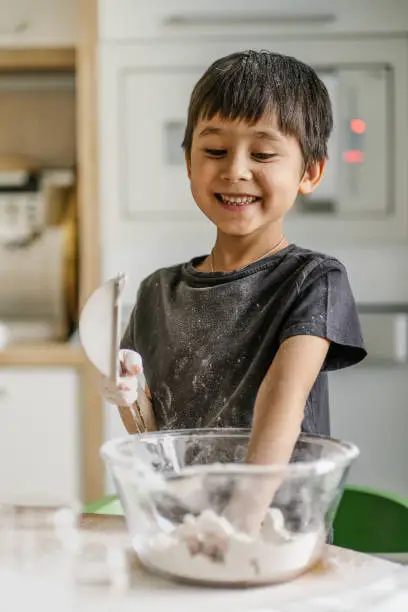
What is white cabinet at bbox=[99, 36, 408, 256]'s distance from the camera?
74.5 inches

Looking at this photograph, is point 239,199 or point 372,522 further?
point 372,522

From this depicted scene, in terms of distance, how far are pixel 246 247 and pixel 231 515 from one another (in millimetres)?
415

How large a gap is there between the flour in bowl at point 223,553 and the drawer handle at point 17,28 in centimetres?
186

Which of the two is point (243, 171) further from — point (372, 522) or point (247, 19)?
point (247, 19)

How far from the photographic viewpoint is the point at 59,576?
0.53m

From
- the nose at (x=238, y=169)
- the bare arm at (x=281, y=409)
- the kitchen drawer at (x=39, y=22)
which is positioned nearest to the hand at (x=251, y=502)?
the bare arm at (x=281, y=409)

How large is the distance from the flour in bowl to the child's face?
13.8 inches

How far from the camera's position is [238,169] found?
0.75 m

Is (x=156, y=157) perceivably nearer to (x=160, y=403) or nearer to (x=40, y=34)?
(x=40, y=34)

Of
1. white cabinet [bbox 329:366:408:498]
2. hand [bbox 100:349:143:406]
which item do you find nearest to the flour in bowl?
hand [bbox 100:349:143:406]

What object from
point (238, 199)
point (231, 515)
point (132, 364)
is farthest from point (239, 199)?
point (231, 515)

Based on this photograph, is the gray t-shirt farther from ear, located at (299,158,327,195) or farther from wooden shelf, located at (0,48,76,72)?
wooden shelf, located at (0,48,76,72)

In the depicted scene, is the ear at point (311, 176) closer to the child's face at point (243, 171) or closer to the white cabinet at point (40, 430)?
the child's face at point (243, 171)

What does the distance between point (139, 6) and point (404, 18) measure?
0.63 metres
